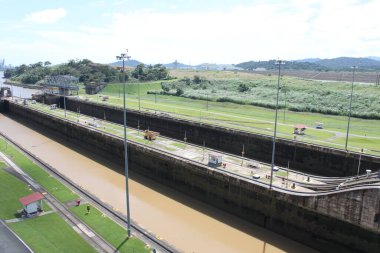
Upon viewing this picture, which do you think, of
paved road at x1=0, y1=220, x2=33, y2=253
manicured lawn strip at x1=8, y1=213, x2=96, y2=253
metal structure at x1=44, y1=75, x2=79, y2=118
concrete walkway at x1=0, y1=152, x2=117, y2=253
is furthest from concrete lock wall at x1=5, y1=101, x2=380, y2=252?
metal structure at x1=44, y1=75, x2=79, y2=118

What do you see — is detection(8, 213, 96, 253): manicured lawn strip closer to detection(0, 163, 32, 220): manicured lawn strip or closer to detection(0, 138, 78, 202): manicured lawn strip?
detection(0, 163, 32, 220): manicured lawn strip

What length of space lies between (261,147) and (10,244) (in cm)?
3361

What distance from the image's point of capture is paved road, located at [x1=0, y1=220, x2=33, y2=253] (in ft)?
72.7

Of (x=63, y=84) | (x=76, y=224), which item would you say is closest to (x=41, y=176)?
(x=76, y=224)

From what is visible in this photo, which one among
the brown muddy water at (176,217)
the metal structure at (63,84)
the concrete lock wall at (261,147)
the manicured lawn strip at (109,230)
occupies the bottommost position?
the brown muddy water at (176,217)

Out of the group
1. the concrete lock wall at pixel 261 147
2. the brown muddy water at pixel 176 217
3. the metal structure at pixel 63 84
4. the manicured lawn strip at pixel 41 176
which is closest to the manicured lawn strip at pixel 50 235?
the manicured lawn strip at pixel 41 176

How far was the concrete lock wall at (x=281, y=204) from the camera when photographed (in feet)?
79.6

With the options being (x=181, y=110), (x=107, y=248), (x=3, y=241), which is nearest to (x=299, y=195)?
(x=107, y=248)

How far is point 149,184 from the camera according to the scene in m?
41.0

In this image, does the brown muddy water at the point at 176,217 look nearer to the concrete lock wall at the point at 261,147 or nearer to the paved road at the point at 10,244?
the paved road at the point at 10,244

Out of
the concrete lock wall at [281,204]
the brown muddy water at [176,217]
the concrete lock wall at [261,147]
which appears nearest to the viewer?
the concrete lock wall at [281,204]

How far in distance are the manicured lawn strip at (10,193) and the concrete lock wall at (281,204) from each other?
15.2 m

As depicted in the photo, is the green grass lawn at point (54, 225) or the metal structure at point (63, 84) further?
the metal structure at point (63, 84)

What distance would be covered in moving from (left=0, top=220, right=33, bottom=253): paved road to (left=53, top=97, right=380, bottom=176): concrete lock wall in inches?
1277
